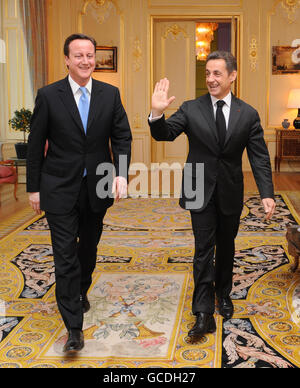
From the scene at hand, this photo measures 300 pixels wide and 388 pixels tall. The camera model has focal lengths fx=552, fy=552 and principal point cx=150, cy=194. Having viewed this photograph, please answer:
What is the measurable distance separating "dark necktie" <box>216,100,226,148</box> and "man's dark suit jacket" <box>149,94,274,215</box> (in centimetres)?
3

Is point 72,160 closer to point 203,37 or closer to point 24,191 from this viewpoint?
point 24,191

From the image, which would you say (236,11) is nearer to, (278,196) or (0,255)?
(278,196)

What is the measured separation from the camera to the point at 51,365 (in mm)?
2730

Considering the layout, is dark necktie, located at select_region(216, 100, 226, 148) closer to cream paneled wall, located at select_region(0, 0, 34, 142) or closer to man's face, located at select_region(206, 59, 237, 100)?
man's face, located at select_region(206, 59, 237, 100)

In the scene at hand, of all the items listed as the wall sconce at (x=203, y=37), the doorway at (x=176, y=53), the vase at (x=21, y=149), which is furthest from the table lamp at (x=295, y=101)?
the vase at (x=21, y=149)

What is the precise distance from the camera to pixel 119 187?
2879 mm

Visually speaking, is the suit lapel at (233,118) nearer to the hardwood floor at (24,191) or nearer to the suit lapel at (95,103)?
the suit lapel at (95,103)

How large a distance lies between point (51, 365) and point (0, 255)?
2.29m

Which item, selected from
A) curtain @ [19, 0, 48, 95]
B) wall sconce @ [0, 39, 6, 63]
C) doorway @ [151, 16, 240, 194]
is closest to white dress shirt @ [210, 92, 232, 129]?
curtain @ [19, 0, 48, 95]

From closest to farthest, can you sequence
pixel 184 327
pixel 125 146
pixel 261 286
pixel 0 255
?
pixel 125 146 < pixel 184 327 < pixel 261 286 < pixel 0 255

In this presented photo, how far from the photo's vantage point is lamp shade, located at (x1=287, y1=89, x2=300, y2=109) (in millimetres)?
9672

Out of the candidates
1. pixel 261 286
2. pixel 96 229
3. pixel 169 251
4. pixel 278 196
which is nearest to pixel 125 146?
pixel 96 229

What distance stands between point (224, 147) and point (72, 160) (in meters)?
0.83

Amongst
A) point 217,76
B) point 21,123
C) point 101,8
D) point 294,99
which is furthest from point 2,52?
point 217,76
